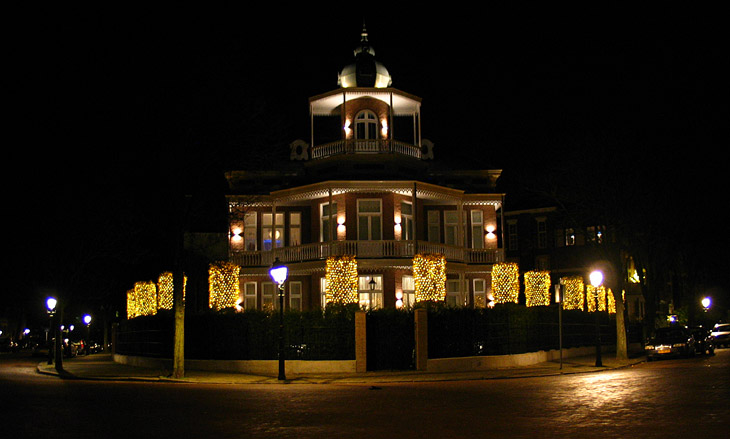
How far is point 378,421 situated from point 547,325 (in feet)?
71.7

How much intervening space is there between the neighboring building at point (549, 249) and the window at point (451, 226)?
62.0 ft

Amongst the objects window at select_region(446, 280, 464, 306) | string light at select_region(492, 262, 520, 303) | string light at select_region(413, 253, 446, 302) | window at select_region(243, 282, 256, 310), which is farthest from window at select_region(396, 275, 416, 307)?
window at select_region(243, 282, 256, 310)

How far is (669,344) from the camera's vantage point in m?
34.8

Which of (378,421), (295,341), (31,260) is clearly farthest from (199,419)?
(31,260)

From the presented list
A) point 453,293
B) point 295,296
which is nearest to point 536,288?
point 453,293

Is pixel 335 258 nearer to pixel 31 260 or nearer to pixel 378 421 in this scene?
pixel 378 421

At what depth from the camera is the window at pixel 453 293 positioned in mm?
42406

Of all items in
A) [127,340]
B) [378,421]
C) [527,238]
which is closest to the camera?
[378,421]

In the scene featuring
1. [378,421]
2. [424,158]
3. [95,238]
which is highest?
[424,158]

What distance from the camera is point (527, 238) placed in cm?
6394

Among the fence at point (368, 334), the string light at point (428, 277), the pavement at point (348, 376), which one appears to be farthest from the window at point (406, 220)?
the pavement at point (348, 376)

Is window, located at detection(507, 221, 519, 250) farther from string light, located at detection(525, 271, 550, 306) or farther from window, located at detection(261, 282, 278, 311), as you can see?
window, located at detection(261, 282, 278, 311)

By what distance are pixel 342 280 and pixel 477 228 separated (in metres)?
10.8

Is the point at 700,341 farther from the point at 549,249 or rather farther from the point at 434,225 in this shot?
the point at 549,249
